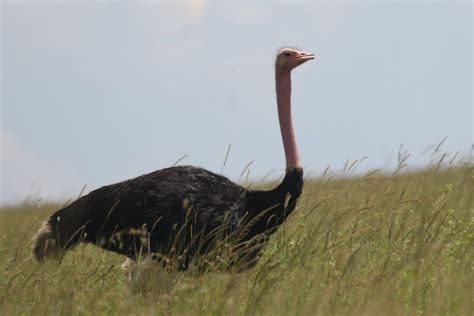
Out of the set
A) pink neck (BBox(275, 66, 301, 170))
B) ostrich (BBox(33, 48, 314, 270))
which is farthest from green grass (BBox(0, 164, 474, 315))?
pink neck (BBox(275, 66, 301, 170))

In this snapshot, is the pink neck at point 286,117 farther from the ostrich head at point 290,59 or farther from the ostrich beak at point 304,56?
the ostrich beak at point 304,56

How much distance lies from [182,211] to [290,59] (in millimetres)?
1577

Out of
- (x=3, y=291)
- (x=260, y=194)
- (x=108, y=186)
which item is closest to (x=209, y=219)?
(x=260, y=194)

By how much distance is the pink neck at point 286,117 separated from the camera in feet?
23.7

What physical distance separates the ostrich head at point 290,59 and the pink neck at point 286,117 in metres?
0.04

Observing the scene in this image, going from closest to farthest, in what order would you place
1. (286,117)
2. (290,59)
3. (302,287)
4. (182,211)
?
(302,287) < (182,211) < (286,117) < (290,59)

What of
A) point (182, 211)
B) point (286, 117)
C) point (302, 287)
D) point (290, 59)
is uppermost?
point (290, 59)

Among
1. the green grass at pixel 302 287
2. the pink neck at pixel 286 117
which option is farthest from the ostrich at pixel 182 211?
the green grass at pixel 302 287

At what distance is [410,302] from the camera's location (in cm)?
555

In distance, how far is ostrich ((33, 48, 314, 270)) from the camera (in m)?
6.73

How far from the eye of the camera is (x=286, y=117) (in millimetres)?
7395

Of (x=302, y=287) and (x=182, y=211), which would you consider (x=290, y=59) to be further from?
(x=302, y=287)

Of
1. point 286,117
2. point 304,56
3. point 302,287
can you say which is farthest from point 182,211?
point 304,56

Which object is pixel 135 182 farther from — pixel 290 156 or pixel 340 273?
pixel 340 273
